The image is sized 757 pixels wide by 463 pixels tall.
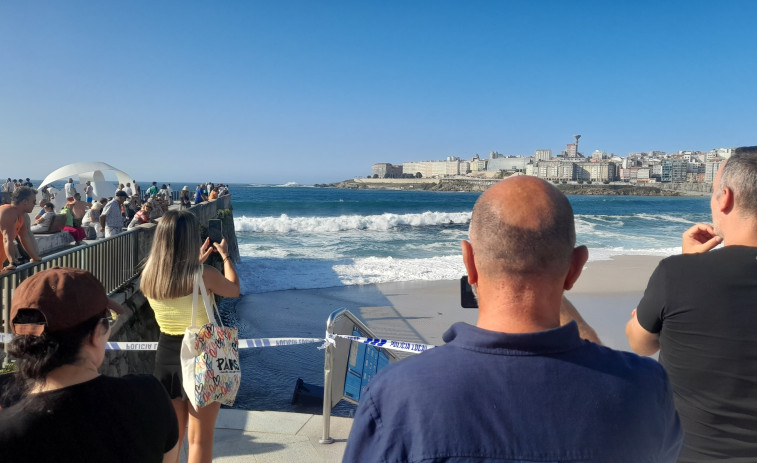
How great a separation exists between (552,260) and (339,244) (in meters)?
29.2

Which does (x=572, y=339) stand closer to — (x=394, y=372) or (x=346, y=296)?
(x=394, y=372)

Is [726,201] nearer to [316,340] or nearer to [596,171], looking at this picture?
[316,340]

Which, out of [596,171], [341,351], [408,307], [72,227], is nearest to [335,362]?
[341,351]

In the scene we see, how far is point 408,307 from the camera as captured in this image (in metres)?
13.6

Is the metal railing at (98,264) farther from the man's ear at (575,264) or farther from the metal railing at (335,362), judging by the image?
the man's ear at (575,264)

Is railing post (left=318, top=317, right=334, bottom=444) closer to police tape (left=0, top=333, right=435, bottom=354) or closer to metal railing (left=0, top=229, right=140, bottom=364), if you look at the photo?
police tape (left=0, top=333, right=435, bottom=354)

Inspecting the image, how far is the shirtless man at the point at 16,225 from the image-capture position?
664cm

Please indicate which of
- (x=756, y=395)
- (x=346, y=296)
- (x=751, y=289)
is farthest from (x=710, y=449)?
(x=346, y=296)

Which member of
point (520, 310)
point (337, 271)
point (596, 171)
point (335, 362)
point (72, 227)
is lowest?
point (337, 271)

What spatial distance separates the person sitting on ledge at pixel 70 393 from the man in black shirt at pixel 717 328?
5.88 feet

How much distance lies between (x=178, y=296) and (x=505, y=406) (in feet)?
9.17

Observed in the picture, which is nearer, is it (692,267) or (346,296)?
(692,267)

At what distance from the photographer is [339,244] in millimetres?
30359

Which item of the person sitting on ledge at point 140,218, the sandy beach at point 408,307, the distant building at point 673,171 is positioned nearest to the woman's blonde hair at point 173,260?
the sandy beach at point 408,307
